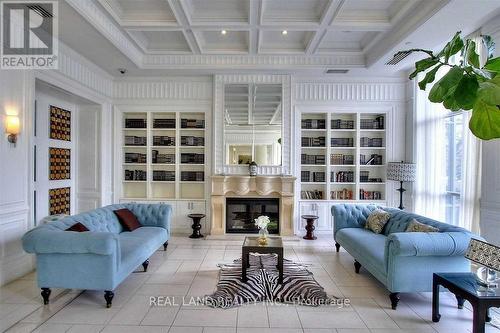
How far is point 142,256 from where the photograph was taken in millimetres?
3828

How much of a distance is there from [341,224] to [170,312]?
3.15m

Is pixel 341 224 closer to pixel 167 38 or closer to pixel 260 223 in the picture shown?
pixel 260 223

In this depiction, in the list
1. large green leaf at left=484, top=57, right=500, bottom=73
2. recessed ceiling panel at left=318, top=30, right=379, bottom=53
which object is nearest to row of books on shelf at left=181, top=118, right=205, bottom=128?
recessed ceiling panel at left=318, top=30, right=379, bottom=53

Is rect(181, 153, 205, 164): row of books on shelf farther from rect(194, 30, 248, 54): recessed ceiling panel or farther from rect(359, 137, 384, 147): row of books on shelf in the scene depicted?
rect(359, 137, 384, 147): row of books on shelf

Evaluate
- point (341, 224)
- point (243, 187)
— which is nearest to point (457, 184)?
point (341, 224)

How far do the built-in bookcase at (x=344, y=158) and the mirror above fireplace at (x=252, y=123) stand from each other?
26.9 inches

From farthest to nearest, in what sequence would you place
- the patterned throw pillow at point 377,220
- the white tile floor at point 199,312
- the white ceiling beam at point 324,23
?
the patterned throw pillow at point 377,220
the white ceiling beam at point 324,23
the white tile floor at point 199,312

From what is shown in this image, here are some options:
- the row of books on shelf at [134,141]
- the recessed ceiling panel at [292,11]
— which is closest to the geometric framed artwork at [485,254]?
the recessed ceiling panel at [292,11]

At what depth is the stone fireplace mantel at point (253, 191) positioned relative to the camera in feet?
20.5

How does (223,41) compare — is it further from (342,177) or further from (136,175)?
(342,177)

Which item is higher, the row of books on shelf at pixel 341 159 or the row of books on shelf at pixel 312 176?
the row of books on shelf at pixel 341 159

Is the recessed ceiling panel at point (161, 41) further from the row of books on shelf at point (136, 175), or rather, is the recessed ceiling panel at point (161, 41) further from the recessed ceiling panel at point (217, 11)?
the row of books on shelf at point (136, 175)

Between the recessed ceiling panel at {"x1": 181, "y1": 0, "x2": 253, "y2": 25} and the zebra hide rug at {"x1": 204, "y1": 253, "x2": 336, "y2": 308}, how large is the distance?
3746 mm

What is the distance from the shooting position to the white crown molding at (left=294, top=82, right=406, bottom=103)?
21.5 ft
